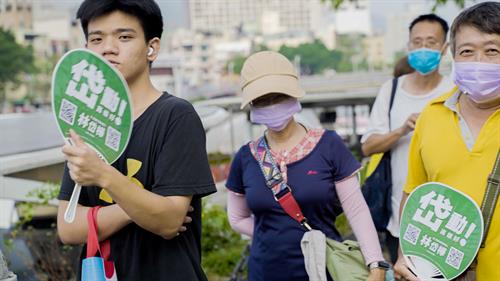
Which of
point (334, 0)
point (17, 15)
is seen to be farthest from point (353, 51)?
point (334, 0)

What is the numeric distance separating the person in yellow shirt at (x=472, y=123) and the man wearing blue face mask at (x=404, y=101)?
1109 millimetres

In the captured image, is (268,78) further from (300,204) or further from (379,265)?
(379,265)

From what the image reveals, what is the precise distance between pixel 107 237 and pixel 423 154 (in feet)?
3.53

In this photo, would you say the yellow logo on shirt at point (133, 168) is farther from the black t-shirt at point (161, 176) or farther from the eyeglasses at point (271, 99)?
the eyeglasses at point (271, 99)

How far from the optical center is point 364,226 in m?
2.70

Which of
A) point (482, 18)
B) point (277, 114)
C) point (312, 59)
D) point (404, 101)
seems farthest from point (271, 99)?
point (312, 59)

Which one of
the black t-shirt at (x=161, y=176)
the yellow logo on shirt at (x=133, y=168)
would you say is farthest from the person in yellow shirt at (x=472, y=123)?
the yellow logo on shirt at (x=133, y=168)

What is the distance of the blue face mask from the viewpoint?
359 cm

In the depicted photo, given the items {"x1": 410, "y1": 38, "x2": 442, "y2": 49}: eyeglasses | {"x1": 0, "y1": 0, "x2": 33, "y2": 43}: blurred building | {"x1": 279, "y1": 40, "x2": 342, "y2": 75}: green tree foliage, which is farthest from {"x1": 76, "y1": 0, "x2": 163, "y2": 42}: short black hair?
Result: {"x1": 279, "y1": 40, "x2": 342, "y2": 75}: green tree foliage

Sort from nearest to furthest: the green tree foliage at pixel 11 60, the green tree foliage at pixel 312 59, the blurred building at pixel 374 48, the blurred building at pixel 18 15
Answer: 1. the green tree foliage at pixel 11 60
2. the blurred building at pixel 18 15
3. the green tree foliage at pixel 312 59
4. the blurred building at pixel 374 48

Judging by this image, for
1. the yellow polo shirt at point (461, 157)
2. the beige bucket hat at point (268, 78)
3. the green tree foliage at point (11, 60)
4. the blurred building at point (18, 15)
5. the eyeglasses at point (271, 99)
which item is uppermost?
the beige bucket hat at point (268, 78)

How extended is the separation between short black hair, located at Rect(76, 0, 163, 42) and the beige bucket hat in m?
0.74

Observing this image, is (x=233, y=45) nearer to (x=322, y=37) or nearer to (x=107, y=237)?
(x=322, y=37)

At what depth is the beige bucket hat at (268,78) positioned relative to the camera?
107 inches
